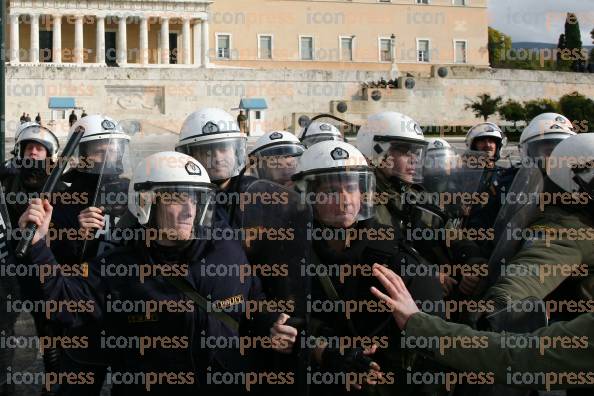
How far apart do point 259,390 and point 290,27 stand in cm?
6194

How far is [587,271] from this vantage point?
11.7 ft

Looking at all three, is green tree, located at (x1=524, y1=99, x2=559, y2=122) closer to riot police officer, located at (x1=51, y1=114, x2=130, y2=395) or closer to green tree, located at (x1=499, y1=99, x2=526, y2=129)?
green tree, located at (x1=499, y1=99, x2=526, y2=129)

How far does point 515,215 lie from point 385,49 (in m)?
64.1

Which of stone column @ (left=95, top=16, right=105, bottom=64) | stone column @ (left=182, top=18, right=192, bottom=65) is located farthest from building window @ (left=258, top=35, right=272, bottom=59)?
stone column @ (left=95, top=16, right=105, bottom=64)

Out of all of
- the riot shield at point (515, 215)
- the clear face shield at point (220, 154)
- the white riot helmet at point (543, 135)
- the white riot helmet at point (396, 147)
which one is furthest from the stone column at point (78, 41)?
the riot shield at point (515, 215)

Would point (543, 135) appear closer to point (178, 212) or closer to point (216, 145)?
point (216, 145)

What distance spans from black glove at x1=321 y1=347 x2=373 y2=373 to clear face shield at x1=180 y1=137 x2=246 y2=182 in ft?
6.42

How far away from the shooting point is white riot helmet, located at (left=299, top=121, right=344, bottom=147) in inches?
287

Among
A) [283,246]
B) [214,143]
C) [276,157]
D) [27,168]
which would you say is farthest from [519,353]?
[27,168]

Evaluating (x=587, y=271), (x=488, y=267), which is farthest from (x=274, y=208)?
(x=587, y=271)

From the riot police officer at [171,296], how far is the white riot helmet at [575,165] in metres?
1.46

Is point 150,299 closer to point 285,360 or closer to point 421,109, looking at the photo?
point 285,360

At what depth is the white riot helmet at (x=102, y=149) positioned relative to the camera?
16.6ft

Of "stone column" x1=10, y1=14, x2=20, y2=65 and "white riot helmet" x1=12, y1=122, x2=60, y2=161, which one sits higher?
"stone column" x1=10, y1=14, x2=20, y2=65
